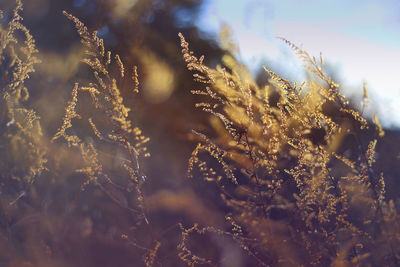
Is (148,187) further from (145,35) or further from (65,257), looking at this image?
(145,35)

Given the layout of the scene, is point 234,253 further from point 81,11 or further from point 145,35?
point 81,11

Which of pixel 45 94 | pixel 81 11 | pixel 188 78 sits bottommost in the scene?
pixel 45 94

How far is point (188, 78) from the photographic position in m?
5.55

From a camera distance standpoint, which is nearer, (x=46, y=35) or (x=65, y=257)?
(x=65, y=257)

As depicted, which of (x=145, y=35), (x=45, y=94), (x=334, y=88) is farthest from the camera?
(x=145, y=35)

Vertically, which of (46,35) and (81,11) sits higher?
(81,11)

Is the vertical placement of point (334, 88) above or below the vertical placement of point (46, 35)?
below

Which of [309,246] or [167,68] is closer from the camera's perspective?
[309,246]

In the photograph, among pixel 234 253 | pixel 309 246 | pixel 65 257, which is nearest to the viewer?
pixel 309 246

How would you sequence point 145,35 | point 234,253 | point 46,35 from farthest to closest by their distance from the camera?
point 145,35
point 46,35
point 234,253

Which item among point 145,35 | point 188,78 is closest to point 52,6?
point 145,35

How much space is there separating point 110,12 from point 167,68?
4.19 feet

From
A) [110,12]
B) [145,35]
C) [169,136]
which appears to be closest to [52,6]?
[110,12]

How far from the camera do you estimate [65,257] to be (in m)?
3.39
